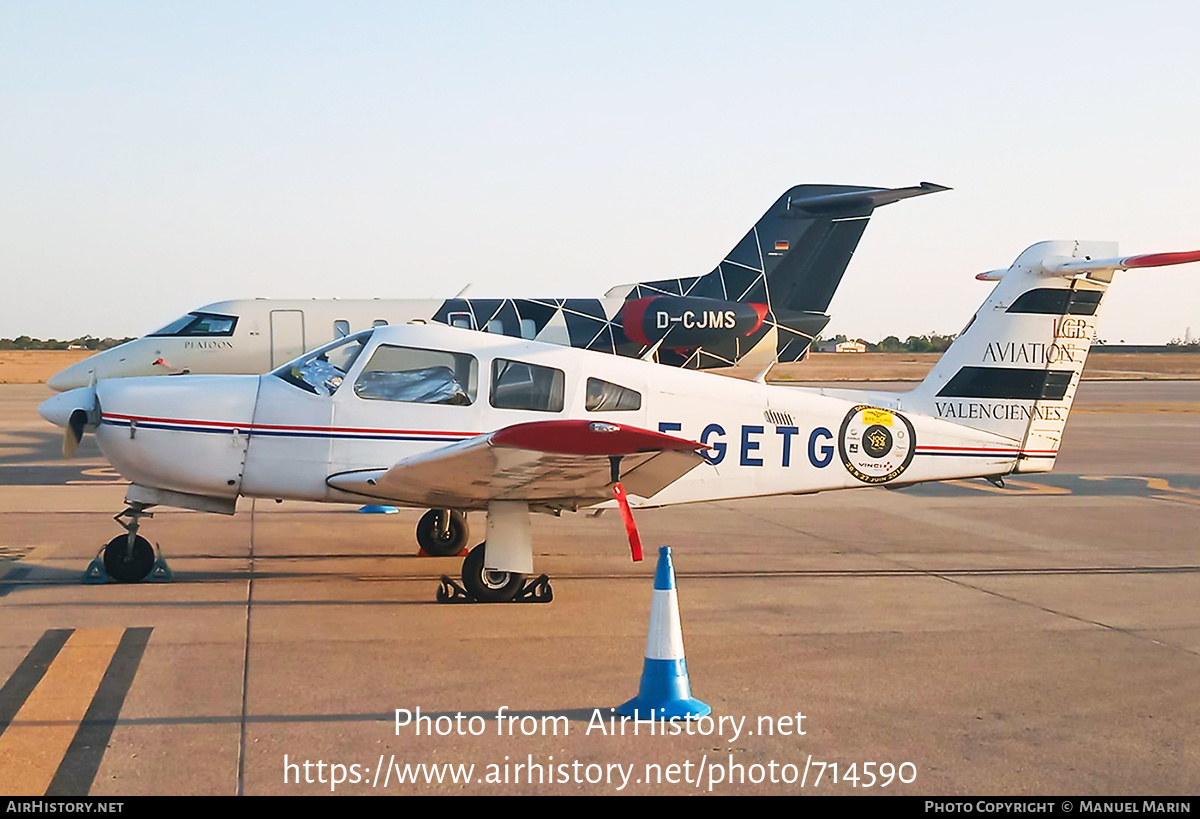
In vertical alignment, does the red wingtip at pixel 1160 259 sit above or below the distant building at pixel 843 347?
above

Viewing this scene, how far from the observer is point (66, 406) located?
8578 mm

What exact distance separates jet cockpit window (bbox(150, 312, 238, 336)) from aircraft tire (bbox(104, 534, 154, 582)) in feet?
39.4

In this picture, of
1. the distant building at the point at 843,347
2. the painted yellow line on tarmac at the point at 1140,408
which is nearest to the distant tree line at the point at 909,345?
the distant building at the point at 843,347

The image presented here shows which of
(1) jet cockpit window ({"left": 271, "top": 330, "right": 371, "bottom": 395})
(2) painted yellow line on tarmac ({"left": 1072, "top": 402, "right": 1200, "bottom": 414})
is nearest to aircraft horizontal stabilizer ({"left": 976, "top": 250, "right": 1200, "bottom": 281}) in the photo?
(1) jet cockpit window ({"left": 271, "top": 330, "right": 371, "bottom": 395})

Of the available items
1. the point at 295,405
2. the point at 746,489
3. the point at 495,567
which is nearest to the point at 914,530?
the point at 746,489

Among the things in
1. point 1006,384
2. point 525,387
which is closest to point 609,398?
point 525,387

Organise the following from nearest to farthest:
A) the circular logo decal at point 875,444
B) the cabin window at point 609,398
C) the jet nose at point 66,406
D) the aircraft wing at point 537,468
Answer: the aircraft wing at point 537,468
the jet nose at point 66,406
the cabin window at point 609,398
the circular logo decal at point 875,444

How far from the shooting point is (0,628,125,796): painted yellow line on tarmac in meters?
4.86

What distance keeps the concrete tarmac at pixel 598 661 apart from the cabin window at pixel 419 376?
150cm

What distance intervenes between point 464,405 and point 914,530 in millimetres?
5738

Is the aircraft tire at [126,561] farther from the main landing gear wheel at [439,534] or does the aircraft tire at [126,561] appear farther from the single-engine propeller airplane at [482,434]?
the main landing gear wheel at [439,534]

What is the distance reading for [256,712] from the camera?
579 cm

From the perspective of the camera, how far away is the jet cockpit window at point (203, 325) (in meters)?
20.3

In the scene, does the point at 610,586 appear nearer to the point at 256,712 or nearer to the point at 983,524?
the point at 256,712
